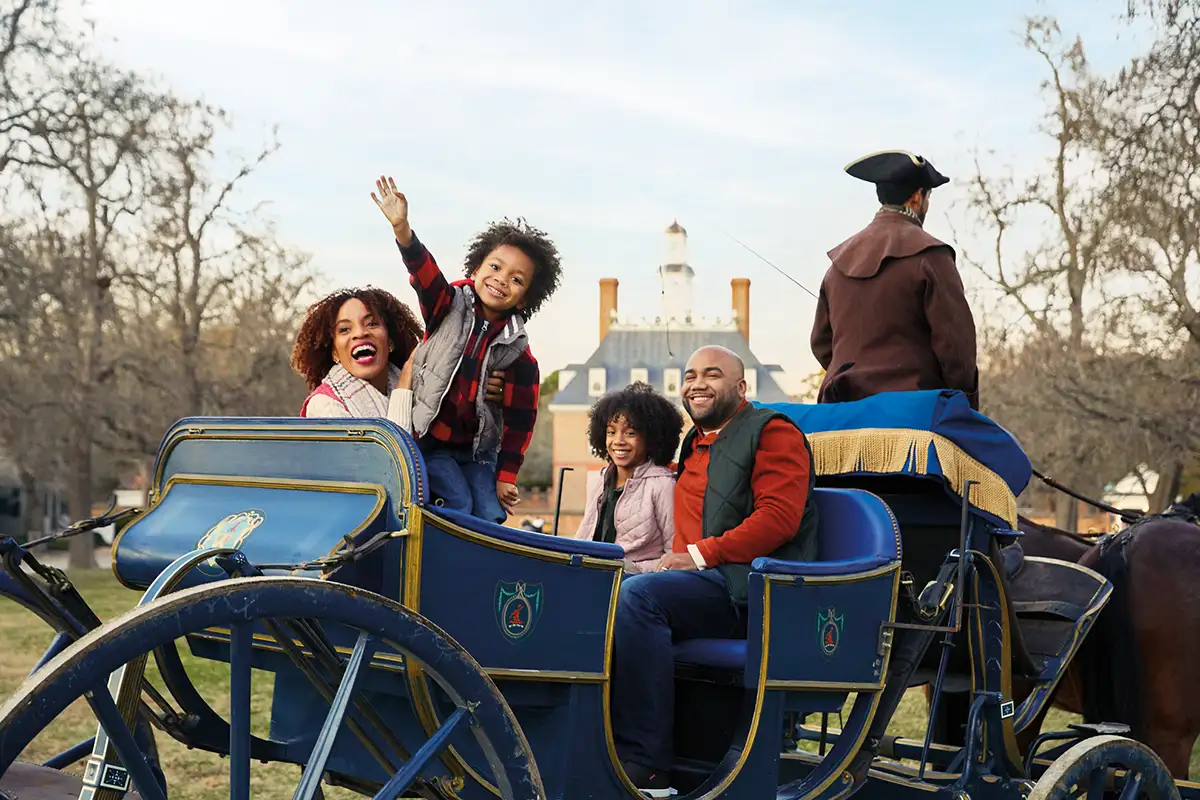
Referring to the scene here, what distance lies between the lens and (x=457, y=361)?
375 cm

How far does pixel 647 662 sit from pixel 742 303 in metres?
37.9

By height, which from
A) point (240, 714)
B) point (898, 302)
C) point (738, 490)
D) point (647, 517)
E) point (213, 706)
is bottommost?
point (213, 706)

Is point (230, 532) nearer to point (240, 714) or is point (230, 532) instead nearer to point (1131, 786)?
point (240, 714)

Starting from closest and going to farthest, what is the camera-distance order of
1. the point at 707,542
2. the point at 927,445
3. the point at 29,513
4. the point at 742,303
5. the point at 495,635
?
the point at 495,635 < the point at 707,542 < the point at 927,445 < the point at 29,513 < the point at 742,303

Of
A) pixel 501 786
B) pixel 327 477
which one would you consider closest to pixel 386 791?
pixel 501 786

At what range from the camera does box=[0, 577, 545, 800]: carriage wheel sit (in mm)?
2207

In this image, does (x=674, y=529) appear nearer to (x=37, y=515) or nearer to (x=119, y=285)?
(x=119, y=285)

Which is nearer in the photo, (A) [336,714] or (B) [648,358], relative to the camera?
(A) [336,714]

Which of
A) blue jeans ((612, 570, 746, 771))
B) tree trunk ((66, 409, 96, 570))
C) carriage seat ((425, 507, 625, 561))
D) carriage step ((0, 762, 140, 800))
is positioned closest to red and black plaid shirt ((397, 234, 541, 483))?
blue jeans ((612, 570, 746, 771))

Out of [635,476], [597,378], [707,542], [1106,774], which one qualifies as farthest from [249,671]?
[597,378]

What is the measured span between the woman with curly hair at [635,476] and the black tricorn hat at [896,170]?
1.09 metres

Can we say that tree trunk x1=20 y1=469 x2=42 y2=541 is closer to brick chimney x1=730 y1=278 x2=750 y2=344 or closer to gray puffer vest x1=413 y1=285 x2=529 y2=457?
brick chimney x1=730 y1=278 x2=750 y2=344

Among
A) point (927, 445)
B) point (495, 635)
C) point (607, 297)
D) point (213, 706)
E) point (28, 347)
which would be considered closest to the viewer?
point (495, 635)

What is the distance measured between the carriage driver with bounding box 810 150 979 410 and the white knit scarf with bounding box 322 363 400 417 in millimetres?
1805
